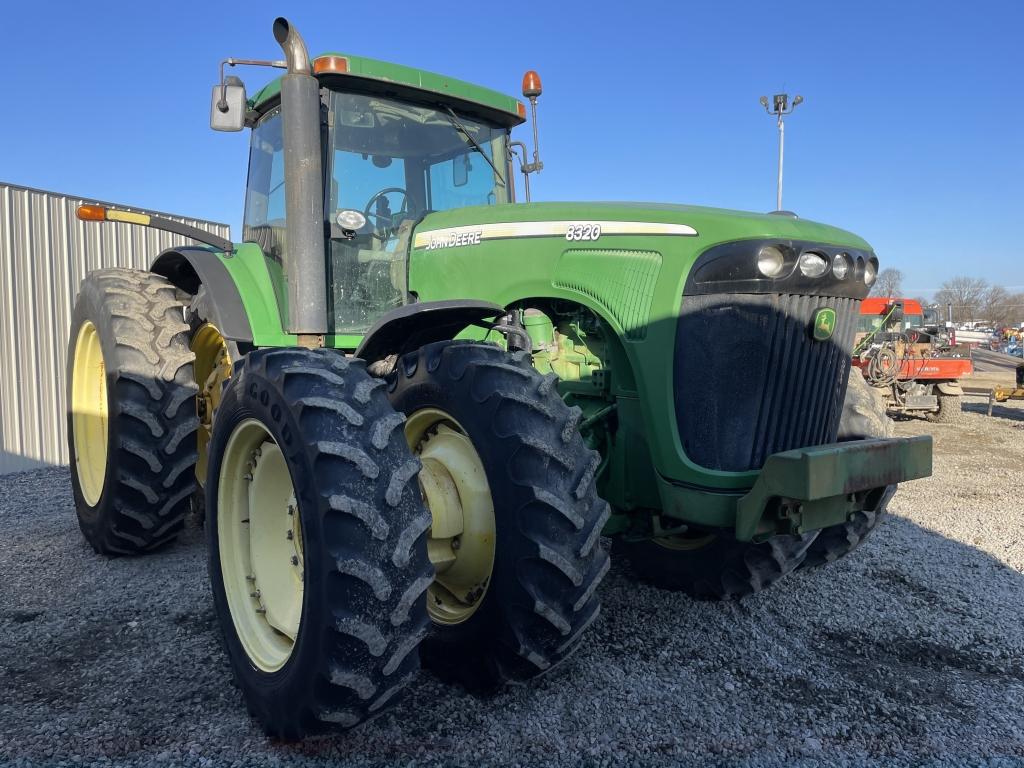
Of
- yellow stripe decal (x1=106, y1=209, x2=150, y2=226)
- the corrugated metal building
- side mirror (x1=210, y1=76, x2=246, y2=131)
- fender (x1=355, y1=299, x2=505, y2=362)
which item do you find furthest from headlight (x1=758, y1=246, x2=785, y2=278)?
the corrugated metal building

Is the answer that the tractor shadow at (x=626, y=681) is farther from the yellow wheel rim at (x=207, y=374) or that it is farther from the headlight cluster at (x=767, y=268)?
the headlight cluster at (x=767, y=268)

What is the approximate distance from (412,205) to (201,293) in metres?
1.22

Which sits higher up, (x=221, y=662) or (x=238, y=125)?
(x=238, y=125)

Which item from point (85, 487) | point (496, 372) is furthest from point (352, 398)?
point (85, 487)

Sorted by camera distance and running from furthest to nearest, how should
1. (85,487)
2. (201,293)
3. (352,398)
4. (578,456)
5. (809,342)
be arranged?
(85,487) → (201,293) → (809,342) → (578,456) → (352,398)

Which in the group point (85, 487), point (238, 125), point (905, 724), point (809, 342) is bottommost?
point (905, 724)

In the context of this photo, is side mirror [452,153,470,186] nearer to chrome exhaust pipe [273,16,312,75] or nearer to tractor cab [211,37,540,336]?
tractor cab [211,37,540,336]

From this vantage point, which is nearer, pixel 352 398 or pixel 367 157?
pixel 352 398

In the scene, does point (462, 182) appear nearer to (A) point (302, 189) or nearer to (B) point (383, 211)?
(B) point (383, 211)

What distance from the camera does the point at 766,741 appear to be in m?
2.41

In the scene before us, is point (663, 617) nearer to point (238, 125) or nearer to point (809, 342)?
point (809, 342)

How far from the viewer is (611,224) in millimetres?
2898

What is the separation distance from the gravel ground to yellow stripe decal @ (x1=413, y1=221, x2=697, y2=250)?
164cm

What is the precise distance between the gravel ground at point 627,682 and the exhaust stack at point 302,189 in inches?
56.4
